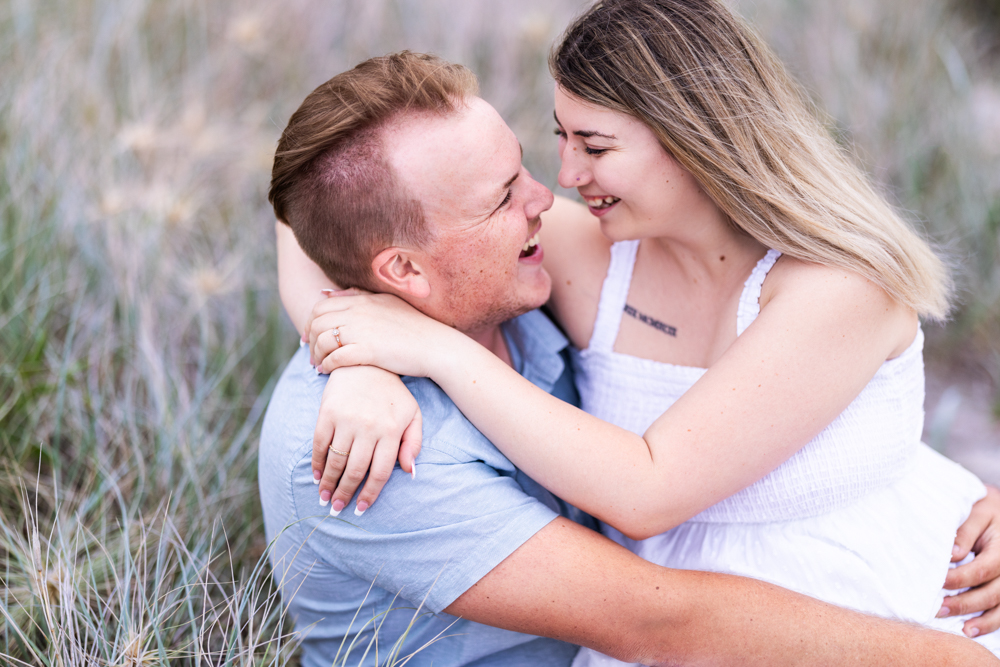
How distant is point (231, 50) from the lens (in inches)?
183

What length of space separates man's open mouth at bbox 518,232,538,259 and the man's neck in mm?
237

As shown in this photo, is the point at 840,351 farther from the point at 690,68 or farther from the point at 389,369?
the point at 389,369

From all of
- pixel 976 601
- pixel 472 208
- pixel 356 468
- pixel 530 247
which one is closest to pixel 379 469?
pixel 356 468

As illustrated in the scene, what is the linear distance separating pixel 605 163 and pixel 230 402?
183 centimetres

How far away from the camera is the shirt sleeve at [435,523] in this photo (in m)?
1.63

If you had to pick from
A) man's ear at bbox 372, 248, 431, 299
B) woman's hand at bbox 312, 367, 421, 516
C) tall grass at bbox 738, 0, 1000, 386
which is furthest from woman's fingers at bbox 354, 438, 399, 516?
tall grass at bbox 738, 0, 1000, 386

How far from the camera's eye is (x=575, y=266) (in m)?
2.47

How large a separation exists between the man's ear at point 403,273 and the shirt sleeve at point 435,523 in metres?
0.45

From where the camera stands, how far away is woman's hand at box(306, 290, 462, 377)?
5.88ft

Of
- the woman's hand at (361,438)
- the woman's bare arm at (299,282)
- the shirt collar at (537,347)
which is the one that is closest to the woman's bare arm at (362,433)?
the woman's hand at (361,438)

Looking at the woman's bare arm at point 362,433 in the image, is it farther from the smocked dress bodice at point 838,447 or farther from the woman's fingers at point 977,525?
the woman's fingers at point 977,525

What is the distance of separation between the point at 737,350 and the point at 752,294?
0.27 meters

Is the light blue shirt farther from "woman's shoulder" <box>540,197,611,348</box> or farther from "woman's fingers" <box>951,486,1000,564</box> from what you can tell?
"woman's fingers" <box>951,486,1000,564</box>

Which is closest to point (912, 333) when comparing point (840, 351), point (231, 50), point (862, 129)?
point (840, 351)
